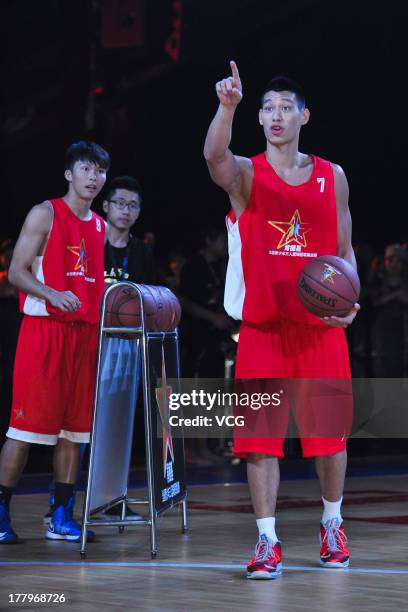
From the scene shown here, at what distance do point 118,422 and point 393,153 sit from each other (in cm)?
1339

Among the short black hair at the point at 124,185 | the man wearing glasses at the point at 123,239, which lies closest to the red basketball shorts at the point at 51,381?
the man wearing glasses at the point at 123,239

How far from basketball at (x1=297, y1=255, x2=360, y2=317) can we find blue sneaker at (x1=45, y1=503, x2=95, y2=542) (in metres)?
1.96

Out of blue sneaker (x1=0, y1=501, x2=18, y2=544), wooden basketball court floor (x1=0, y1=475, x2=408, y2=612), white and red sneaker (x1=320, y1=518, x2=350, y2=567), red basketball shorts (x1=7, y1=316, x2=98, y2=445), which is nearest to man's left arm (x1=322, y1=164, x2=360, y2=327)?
white and red sneaker (x1=320, y1=518, x2=350, y2=567)

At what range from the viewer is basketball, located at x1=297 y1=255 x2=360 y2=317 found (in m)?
5.31

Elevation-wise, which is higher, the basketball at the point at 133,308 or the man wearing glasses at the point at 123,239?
the man wearing glasses at the point at 123,239

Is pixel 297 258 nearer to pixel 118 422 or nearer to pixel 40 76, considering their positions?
pixel 118 422

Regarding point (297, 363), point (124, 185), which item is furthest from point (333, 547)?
point (124, 185)

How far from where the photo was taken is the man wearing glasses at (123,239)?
7.25 metres

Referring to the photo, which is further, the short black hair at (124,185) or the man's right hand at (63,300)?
the short black hair at (124,185)

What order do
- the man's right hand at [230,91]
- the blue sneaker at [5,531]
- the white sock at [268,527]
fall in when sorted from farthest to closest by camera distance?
1. the blue sneaker at [5,531]
2. the white sock at [268,527]
3. the man's right hand at [230,91]

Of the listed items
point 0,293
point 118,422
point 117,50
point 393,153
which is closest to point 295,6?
point 393,153

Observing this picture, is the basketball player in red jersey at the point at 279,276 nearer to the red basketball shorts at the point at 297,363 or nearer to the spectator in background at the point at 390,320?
the red basketball shorts at the point at 297,363

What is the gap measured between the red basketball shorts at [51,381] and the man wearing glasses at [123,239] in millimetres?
774

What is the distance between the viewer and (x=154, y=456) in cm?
607
